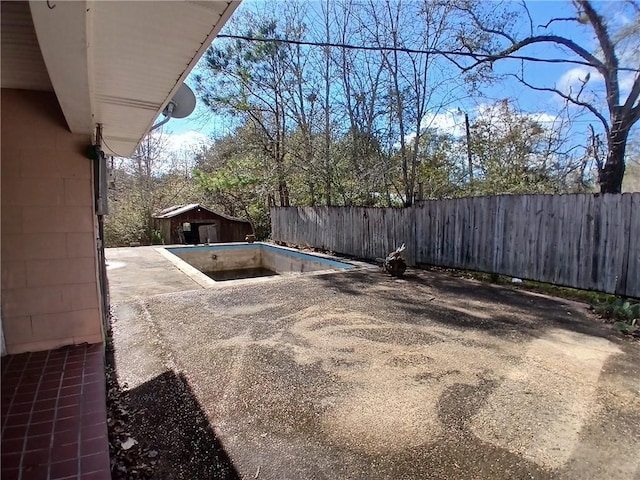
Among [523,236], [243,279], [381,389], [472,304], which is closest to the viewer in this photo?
[381,389]

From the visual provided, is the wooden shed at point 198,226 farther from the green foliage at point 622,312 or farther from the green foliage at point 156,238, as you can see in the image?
the green foliage at point 622,312

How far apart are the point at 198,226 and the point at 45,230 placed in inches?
439

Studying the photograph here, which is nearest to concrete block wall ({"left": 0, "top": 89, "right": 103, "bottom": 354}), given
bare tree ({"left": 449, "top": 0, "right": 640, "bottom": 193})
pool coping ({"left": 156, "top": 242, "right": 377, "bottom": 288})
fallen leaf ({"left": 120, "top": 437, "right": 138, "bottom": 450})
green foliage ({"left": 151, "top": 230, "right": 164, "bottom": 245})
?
fallen leaf ({"left": 120, "top": 437, "right": 138, "bottom": 450})

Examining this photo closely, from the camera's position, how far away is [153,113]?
282 centimetres

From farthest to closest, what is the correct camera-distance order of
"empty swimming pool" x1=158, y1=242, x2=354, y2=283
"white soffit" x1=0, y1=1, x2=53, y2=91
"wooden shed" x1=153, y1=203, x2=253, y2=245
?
1. "wooden shed" x1=153, y1=203, x2=253, y2=245
2. "empty swimming pool" x1=158, y1=242, x2=354, y2=283
3. "white soffit" x1=0, y1=1, x2=53, y2=91

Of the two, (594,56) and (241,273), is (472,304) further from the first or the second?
(241,273)

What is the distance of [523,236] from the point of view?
6.04 meters

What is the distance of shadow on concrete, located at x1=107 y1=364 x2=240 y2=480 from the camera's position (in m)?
1.94

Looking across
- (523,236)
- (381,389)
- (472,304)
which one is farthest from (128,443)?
Result: (523,236)

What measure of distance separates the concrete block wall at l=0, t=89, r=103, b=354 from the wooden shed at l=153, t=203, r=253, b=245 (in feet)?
34.6

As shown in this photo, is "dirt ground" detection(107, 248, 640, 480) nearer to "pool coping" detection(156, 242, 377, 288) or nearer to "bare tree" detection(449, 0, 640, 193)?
"pool coping" detection(156, 242, 377, 288)

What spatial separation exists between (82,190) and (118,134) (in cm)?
78

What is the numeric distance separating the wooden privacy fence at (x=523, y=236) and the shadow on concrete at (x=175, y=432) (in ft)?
18.3

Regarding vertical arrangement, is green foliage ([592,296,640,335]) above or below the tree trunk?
below
